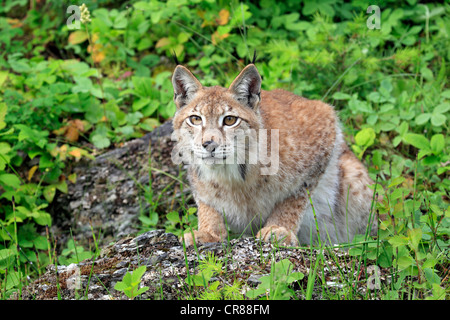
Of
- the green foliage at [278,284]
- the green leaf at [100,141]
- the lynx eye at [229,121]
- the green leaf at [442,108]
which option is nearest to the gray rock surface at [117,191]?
the green leaf at [100,141]

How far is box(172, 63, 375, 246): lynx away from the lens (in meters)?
4.00

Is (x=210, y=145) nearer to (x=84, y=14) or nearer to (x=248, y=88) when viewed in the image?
(x=248, y=88)

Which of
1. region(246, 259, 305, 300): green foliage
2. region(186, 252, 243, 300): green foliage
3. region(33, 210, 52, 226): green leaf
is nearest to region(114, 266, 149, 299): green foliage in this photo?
region(186, 252, 243, 300): green foliage

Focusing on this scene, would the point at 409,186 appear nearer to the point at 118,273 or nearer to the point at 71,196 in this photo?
the point at 118,273

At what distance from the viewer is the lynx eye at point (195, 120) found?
402cm

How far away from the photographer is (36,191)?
5438 millimetres

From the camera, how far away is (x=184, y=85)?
13.9ft

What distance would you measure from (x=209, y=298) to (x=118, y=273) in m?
0.81

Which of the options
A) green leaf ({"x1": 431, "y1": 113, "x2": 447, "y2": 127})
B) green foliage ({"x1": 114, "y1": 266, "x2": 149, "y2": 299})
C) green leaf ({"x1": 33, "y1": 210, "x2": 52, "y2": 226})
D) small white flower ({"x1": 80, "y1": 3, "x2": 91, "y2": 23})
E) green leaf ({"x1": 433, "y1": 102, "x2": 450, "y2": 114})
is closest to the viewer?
green foliage ({"x1": 114, "y1": 266, "x2": 149, "y2": 299})

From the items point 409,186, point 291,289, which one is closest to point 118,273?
point 291,289

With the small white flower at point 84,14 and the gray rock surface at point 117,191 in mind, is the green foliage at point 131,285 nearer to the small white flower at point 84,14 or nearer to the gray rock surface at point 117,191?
the gray rock surface at point 117,191

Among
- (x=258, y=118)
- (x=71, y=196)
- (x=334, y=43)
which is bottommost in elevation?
(x=71, y=196)

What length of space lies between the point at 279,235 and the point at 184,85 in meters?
1.35

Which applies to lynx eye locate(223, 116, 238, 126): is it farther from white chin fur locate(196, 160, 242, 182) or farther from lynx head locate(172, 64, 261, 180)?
white chin fur locate(196, 160, 242, 182)
